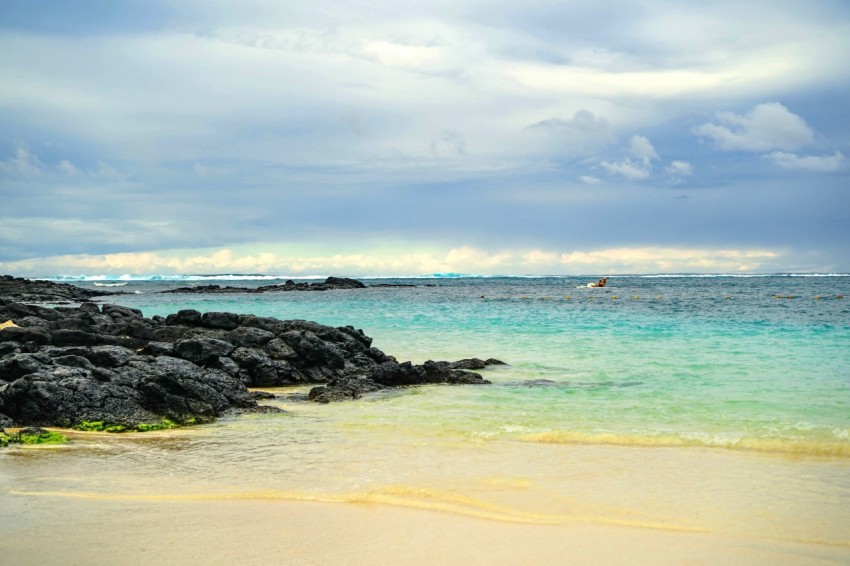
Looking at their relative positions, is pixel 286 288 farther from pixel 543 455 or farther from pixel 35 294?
pixel 543 455

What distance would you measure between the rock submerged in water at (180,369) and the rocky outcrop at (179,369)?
0.8 inches

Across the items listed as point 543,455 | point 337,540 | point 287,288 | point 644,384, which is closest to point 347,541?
point 337,540

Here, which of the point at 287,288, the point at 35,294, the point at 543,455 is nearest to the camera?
the point at 543,455

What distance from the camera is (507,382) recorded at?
52.5 feet

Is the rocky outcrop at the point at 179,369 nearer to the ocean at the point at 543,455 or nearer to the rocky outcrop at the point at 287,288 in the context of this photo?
the ocean at the point at 543,455

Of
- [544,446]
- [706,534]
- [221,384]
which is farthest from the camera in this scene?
[221,384]

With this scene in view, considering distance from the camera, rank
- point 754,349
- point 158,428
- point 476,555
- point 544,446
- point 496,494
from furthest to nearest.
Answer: point 754,349 < point 158,428 < point 544,446 < point 496,494 < point 476,555

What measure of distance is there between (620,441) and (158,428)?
6.89 meters

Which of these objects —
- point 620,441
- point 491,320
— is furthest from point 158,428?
point 491,320

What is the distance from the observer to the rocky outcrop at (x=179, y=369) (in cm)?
1082

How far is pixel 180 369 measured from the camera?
40.3 ft

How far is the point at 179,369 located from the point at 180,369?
0.08 feet

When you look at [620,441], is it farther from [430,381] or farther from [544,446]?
[430,381]

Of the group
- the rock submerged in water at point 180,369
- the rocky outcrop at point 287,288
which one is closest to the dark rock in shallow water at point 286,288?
the rocky outcrop at point 287,288
